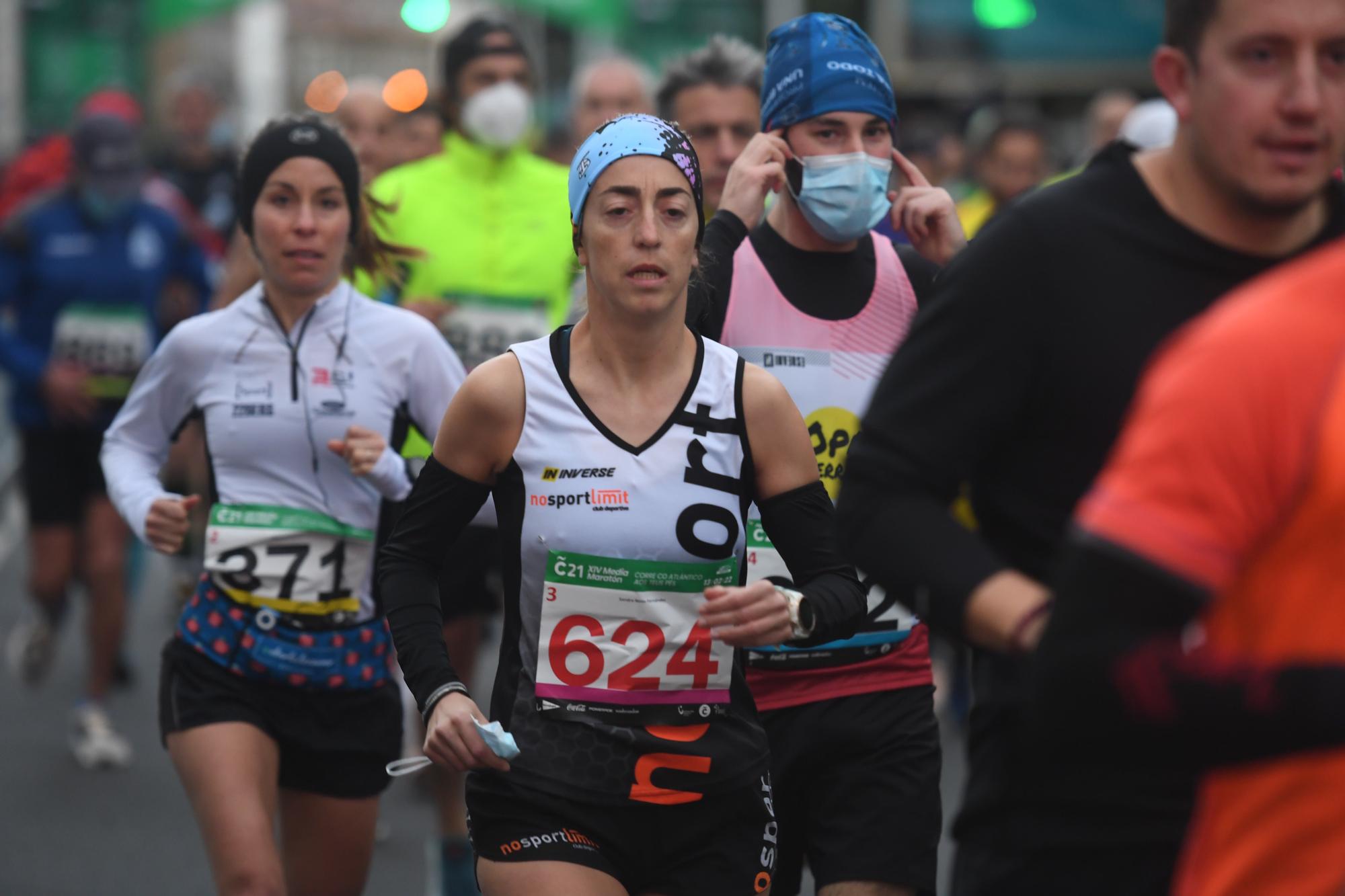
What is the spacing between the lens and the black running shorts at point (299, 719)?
4.28 metres

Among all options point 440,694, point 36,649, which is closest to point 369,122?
point 36,649

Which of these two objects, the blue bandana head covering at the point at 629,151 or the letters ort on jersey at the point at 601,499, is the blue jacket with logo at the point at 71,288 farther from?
the letters ort on jersey at the point at 601,499

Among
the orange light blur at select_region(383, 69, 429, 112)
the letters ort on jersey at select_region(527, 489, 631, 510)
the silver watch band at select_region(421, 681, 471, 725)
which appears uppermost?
the orange light blur at select_region(383, 69, 429, 112)

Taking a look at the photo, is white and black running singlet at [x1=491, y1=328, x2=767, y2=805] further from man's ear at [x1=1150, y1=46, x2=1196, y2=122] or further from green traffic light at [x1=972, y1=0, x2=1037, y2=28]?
green traffic light at [x1=972, y1=0, x2=1037, y2=28]

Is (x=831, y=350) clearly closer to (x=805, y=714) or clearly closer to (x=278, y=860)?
(x=805, y=714)

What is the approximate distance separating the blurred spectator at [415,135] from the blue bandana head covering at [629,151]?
4.36m

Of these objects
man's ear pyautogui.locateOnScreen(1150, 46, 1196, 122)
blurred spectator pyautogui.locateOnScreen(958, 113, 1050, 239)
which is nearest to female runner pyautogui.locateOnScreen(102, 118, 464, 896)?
man's ear pyautogui.locateOnScreen(1150, 46, 1196, 122)

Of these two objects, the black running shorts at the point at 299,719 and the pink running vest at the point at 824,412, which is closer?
the pink running vest at the point at 824,412

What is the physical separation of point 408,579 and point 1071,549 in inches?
70.0

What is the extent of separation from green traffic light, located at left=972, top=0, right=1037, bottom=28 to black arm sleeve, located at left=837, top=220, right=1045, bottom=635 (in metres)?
18.8

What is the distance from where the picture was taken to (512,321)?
625 cm

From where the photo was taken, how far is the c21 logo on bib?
4.02 m

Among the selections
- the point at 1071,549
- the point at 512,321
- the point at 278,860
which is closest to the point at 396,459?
the point at 278,860

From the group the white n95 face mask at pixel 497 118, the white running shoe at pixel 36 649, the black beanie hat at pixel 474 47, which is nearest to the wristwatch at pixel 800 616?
the white n95 face mask at pixel 497 118
